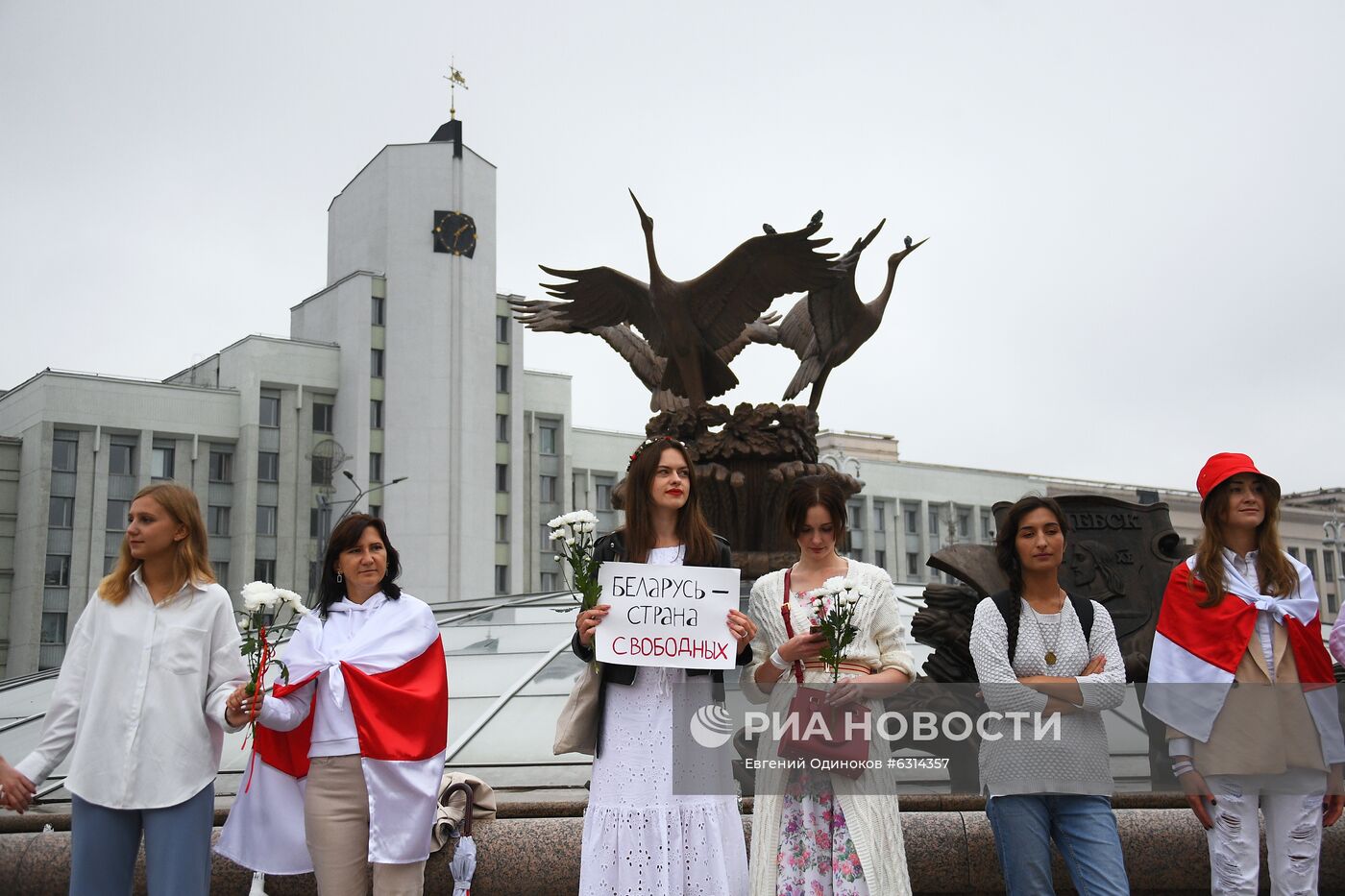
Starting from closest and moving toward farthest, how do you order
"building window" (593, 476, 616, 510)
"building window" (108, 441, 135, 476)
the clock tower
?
"building window" (108, 441, 135, 476)
the clock tower
"building window" (593, 476, 616, 510)

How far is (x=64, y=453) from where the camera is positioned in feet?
144

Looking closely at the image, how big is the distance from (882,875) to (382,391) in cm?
4448

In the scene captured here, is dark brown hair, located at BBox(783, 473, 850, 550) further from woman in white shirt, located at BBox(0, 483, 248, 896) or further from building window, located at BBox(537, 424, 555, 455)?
building window, located at BBox(537, 424, 555, 455)

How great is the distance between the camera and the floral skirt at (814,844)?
3.62 metres

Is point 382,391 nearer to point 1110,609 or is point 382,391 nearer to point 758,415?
point 758,415

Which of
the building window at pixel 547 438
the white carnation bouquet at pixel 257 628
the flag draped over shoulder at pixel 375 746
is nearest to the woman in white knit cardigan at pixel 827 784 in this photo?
the flag draped over shoulder at pixel 375 746

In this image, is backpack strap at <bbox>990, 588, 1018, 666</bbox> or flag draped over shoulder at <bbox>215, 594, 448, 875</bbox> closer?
backpack strap at <bbox>990, 588, 1018, 666</bbox>

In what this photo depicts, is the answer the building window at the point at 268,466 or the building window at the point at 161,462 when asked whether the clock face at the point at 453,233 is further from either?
the building window at the point at 161,462

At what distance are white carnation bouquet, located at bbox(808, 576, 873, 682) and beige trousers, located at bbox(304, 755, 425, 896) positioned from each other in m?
1.64

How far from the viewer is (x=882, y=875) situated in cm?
360

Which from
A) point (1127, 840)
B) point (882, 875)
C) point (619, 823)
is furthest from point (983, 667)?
point (1127, 840)

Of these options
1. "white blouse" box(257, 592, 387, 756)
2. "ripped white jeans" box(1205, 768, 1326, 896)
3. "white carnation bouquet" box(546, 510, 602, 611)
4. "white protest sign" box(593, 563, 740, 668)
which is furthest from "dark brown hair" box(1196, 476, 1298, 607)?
"white blouse" box(257, 592, 387, 756)

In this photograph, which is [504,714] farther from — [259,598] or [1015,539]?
[1015,539]

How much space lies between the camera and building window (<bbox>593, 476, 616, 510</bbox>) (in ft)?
179
